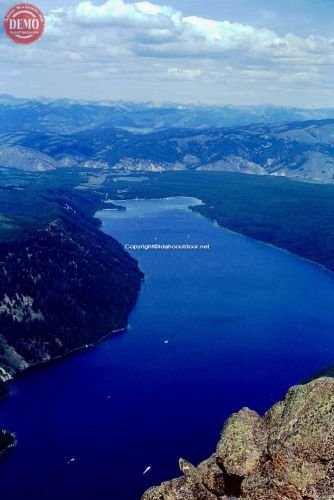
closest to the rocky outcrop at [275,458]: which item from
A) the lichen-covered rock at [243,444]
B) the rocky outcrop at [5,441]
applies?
the lichen-covered rock at [243,444]

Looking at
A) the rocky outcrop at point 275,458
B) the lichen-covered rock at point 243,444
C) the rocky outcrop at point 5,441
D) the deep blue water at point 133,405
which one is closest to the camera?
the rocky outcrop at point 275,458

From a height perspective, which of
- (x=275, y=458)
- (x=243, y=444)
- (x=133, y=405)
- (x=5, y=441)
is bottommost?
(x=133, y=405)

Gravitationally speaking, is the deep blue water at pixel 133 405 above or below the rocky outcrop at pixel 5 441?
below

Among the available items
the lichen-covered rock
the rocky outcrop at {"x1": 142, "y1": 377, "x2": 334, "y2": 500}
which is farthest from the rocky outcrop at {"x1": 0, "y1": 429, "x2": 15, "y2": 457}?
the lichen-covered rock

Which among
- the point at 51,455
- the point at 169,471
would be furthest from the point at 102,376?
the point at 169,471

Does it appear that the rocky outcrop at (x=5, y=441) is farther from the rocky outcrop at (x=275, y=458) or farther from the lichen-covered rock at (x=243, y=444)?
A: the lichen-covered rock at (x=243, y=444)

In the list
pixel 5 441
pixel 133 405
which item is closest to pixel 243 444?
pixel 5 441

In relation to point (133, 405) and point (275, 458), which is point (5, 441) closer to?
point (133, 405)

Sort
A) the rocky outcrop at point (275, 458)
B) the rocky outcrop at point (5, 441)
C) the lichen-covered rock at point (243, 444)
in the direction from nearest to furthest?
the rocky outcrop at point (275, 458)
the lichen-covered rock at point (243, 444)
the rocky outcrop at point (5, 441)

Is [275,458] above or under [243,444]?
above
